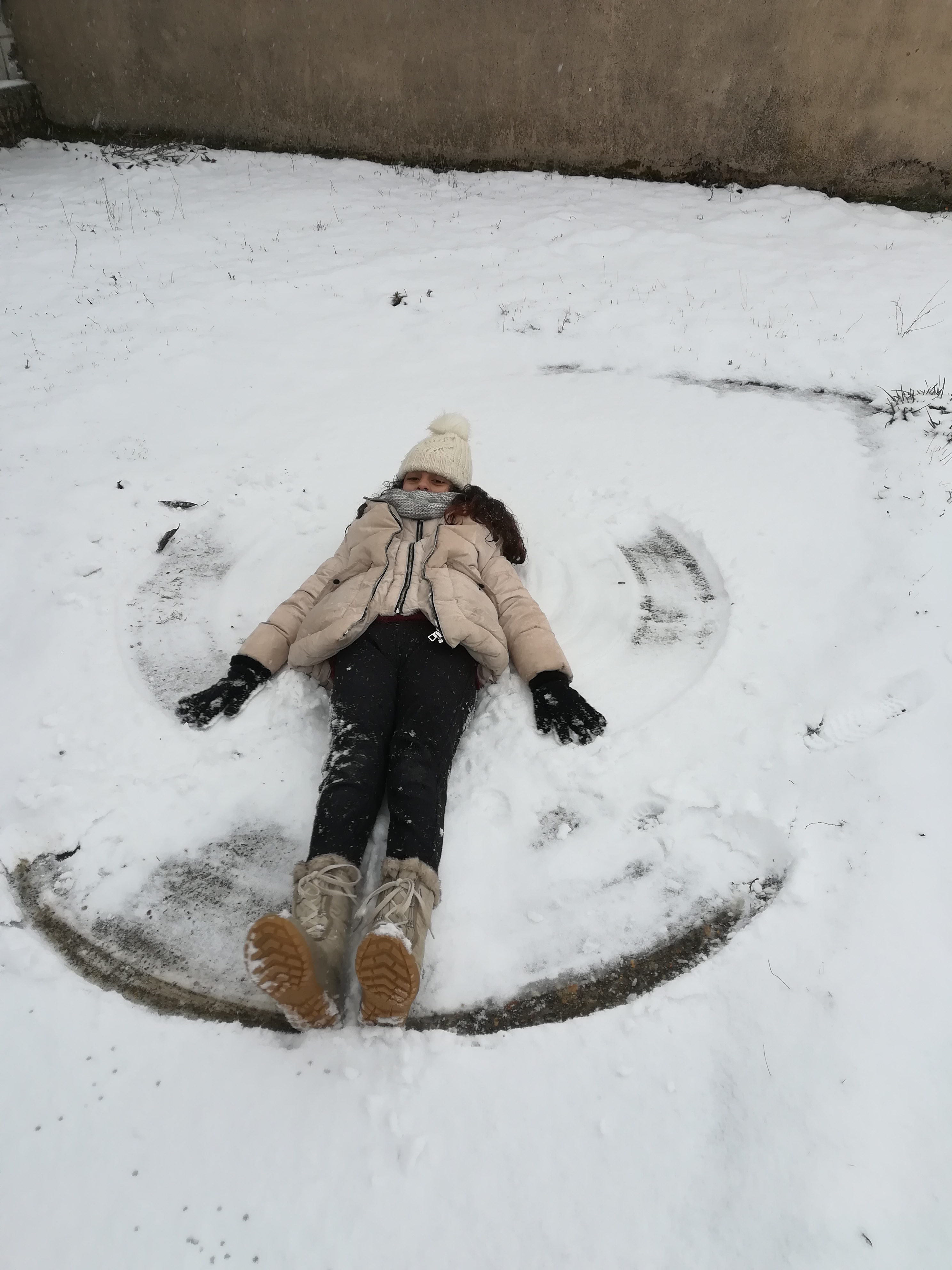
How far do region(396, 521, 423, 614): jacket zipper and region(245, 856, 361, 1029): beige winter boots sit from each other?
102cm

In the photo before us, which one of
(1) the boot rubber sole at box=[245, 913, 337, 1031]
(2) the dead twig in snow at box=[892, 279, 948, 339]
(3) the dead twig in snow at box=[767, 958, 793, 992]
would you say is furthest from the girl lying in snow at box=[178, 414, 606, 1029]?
(2) the dead twig in snow at box=[892, 279, 948, 339]

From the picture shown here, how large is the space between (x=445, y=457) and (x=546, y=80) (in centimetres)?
688

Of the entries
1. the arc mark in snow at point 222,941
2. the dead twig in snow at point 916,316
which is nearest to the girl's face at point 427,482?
the arc mark in snow at point 222,941

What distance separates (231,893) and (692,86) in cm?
887

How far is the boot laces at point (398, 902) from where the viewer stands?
226 centimetres

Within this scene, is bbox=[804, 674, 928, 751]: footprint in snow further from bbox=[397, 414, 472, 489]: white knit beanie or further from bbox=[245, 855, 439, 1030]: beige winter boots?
bbox=[397, 414, 472, 489]: white knit beanie

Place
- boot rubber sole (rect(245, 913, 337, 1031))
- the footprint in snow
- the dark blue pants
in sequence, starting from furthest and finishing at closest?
the footprint in snow, the dark blue pants, boot rubber sole (rect(245, 913, 337, 1031))

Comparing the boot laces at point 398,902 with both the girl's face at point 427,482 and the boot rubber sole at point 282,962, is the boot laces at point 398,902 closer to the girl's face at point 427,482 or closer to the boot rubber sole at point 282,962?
the boot rubber sole at point 282,962

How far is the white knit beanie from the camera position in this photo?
11.5 feet

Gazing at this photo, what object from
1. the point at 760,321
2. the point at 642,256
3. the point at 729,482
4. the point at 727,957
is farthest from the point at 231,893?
the point at 642,256

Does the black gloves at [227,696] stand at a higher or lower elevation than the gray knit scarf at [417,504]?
lower

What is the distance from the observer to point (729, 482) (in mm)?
4379

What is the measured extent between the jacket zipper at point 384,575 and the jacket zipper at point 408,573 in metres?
0.08

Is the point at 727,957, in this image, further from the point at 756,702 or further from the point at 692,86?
the point at 692,86
